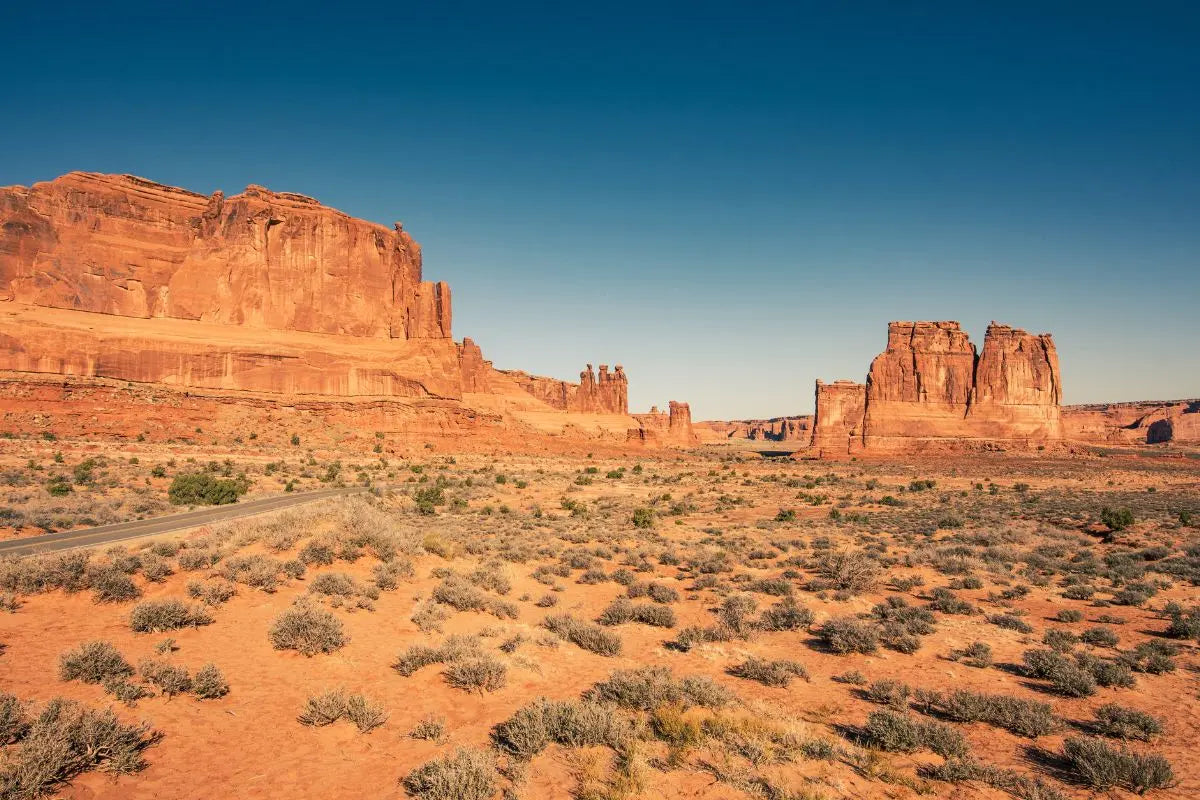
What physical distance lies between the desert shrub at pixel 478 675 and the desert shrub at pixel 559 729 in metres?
1.16

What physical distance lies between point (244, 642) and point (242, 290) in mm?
58183

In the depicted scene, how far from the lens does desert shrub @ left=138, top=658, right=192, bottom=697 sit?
6113 mm

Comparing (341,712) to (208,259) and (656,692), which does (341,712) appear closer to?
(656,692)

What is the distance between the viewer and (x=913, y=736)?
19.1ft

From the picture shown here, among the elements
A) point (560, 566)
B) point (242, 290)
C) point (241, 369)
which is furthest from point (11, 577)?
point (242, 290)

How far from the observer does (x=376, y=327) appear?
203 feet

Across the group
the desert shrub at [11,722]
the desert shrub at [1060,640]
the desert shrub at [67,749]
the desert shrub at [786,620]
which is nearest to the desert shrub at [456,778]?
the desert shrub at [67,749]

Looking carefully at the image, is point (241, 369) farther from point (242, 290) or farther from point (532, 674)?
point (532, 674)

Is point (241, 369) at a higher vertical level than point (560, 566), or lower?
higher

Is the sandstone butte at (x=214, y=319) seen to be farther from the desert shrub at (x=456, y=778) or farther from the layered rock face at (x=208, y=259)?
the desert shrub at (x=456, y=778)

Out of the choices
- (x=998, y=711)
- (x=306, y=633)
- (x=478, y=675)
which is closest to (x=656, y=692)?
(x=478, y=675)

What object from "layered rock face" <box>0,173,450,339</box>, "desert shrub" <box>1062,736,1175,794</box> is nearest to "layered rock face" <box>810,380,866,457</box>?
"layered rock face" <box>0,173,450,339</box>

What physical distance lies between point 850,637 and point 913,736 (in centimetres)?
340

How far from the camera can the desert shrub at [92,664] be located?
5988mm
